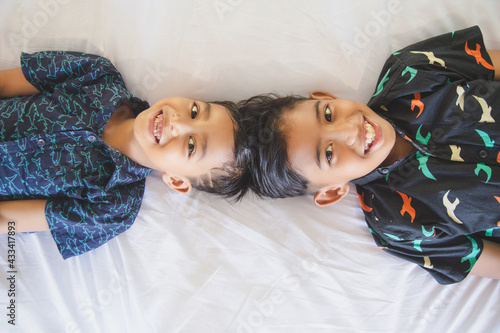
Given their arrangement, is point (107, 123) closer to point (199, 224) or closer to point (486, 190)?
point (199, 224)

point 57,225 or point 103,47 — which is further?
point 103,47

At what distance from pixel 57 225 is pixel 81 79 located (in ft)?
1.38

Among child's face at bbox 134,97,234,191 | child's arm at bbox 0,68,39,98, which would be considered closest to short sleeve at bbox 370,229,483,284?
child's face at bbox 134,97,234,191

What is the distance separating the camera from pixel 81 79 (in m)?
1.01

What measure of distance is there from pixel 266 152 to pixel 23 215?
0.69 m

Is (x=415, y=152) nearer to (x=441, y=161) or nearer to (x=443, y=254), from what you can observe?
(x=441, y=161)

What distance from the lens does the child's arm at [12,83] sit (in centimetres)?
105

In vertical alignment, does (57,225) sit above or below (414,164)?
below

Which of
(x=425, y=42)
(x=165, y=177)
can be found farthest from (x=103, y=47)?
(x=425, y=42)

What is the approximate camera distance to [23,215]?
96cm

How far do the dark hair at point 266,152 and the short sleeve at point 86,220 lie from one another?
351mm
